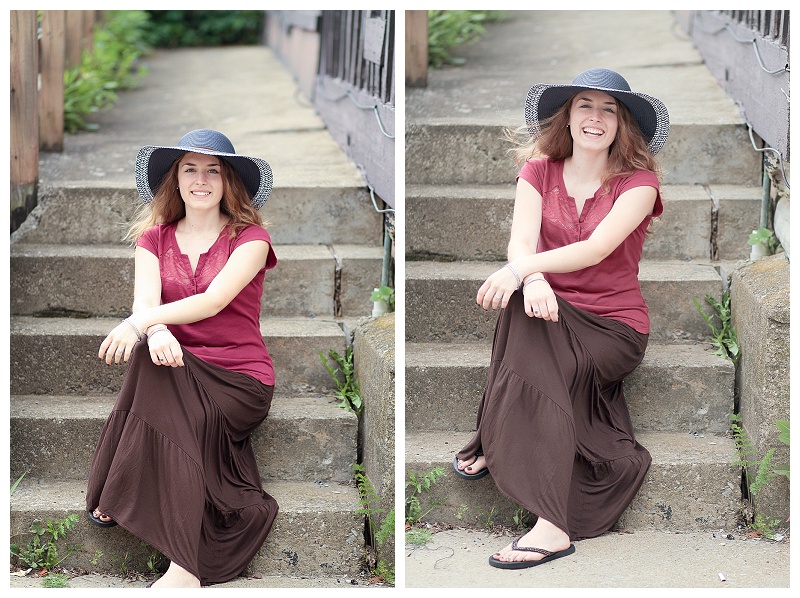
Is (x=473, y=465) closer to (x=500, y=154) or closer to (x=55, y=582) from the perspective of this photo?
(x=55, y=582)

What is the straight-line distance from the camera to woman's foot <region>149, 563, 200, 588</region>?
9.74ft

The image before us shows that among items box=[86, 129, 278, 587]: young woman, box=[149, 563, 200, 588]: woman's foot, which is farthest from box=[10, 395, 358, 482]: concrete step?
box=[149, 563, 200, 588]: woman's foot

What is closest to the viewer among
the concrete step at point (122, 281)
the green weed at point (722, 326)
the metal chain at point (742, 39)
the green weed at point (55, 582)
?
the green weed at point (55, 582)

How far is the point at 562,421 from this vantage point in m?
3.03

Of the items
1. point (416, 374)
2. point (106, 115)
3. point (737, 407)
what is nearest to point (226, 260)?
point (416, 374)

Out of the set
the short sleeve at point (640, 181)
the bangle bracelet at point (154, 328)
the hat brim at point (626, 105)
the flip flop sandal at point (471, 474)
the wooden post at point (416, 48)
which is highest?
the wooden post at point (416, 48)

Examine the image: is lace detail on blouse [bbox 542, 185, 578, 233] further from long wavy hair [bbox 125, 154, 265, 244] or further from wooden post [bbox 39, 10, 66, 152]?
wooden post [bbox 39, 10, 66, 152]

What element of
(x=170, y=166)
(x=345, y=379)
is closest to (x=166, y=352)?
(x=170, y=166)

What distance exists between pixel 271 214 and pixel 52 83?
1.59 metres

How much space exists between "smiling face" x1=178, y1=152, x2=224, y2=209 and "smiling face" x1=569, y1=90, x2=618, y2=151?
1.27 m

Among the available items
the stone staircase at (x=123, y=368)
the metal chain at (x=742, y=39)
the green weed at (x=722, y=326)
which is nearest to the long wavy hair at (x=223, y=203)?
the stone staircase at (x=123, y=368)

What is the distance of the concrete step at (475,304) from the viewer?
367cm

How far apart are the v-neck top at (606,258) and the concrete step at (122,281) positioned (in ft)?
3.01

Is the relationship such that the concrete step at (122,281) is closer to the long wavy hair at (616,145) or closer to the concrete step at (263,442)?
the concrete step at (263,442)
